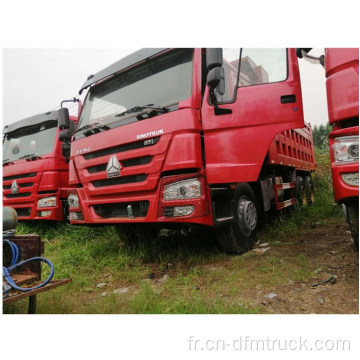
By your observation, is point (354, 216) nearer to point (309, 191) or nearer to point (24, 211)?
point (24, 211)

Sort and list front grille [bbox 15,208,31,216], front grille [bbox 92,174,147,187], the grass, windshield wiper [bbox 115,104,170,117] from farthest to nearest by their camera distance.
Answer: front grille [bbox 15,208,31,216] < front grille [bbox 92,174,147,187] < windshield wiper [bbox 115,104,170,117] < the grass

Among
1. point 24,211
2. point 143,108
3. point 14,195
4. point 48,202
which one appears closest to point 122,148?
point 143,108

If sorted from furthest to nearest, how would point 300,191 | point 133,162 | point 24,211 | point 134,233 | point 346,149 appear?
point 300,191 → point 24,211 → point 134,233 → point 133,162 → point 346,149

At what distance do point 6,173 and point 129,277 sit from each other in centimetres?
340

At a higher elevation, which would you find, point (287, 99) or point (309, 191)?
point (287, 99)

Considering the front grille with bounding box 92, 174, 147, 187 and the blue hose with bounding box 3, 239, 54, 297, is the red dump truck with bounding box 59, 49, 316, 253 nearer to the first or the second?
the front grille with bounding box 92, 174, 147, 187

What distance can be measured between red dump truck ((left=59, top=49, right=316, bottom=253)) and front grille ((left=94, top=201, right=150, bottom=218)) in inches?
0.4

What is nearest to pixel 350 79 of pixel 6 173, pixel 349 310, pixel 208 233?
pixel 349 310

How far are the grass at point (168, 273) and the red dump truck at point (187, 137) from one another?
418mm

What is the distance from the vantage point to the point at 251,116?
8.63 ft

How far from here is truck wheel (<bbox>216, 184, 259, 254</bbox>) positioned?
10.0 feet

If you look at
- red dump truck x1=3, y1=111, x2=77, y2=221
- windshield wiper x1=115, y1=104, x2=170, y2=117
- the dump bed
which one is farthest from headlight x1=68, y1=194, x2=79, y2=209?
the dump bed

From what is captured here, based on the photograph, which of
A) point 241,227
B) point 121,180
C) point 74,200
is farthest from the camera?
point 74,200

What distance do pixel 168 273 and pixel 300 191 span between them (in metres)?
4.03
